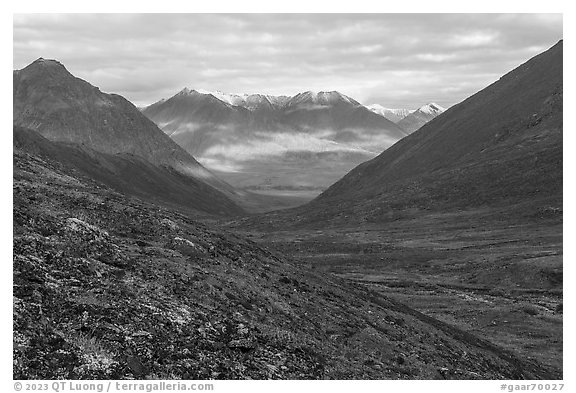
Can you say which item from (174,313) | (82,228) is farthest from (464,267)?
(174,313)

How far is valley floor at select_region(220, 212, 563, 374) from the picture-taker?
59741 mm

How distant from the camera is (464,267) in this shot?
97.2 metres

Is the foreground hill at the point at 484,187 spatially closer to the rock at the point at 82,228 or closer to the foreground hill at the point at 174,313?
the foreground hill at the point at 174,313

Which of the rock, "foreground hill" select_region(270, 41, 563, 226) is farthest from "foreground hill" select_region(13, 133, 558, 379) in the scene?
"foreground hill" select_region(270, 41, 563, 226)

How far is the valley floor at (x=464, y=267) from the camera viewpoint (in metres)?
59.7

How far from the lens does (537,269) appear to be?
83.2 meters

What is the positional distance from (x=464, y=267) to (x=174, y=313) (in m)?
82.0

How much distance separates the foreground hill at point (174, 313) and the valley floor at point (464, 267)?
1941 centimetres

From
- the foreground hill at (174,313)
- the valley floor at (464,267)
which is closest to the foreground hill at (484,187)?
the valley floor at (464,267)

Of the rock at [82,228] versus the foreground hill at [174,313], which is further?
the rock at [82,228]

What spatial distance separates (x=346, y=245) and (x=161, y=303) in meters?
105

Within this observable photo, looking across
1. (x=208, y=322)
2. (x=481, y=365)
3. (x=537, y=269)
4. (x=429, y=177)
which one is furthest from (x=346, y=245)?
(x=208, y=322)

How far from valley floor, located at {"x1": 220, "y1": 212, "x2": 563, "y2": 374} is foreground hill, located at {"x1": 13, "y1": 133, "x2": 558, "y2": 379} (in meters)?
19.4
